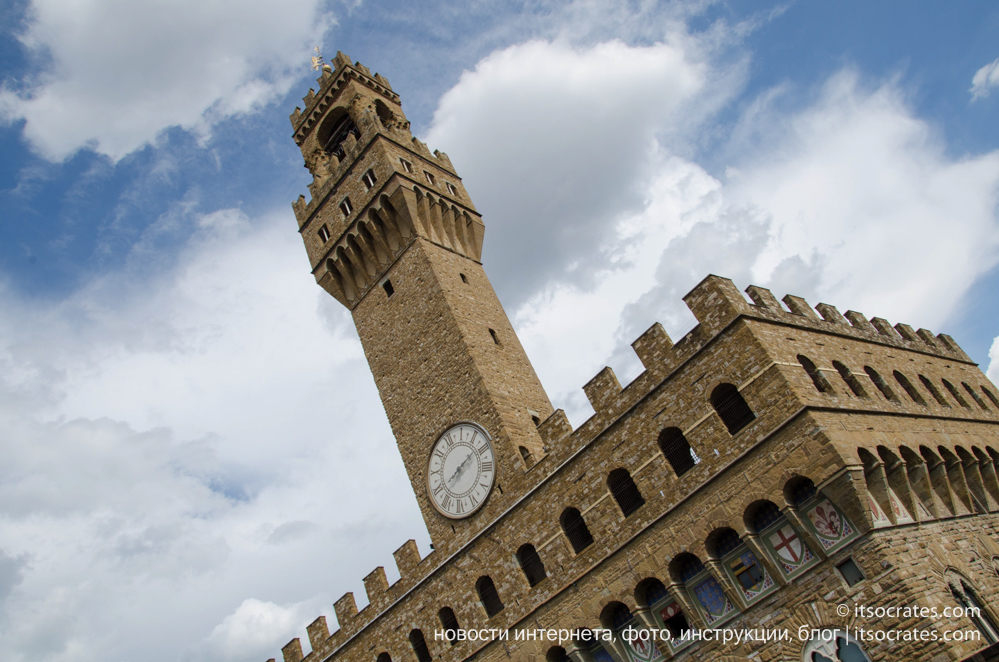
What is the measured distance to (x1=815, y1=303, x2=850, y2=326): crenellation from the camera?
1727 centimetres

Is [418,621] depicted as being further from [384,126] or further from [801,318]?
[384,126]

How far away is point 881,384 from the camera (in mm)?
16078

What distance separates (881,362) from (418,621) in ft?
44.6

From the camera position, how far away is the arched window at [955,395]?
1883 centimetres

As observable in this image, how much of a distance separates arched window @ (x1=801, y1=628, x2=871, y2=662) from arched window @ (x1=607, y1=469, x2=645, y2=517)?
13.1 feet

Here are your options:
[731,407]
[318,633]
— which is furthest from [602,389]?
[318,633]

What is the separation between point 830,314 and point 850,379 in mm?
2892

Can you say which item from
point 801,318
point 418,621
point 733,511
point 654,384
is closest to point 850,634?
point 733,511

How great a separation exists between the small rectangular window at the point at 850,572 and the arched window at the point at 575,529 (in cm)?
518

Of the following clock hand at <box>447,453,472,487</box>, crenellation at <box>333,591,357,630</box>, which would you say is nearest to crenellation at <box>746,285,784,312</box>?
clock hand at <box>447,453,472,487</box>

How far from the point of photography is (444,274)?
2114cm

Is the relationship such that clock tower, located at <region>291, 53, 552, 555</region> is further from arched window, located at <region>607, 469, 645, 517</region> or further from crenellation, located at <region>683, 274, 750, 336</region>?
crenellation, located at <region>683, 274, 750, 336</region>

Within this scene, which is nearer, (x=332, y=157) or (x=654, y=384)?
(x=654, y=384)

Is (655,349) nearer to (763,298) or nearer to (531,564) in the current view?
(763,298)
